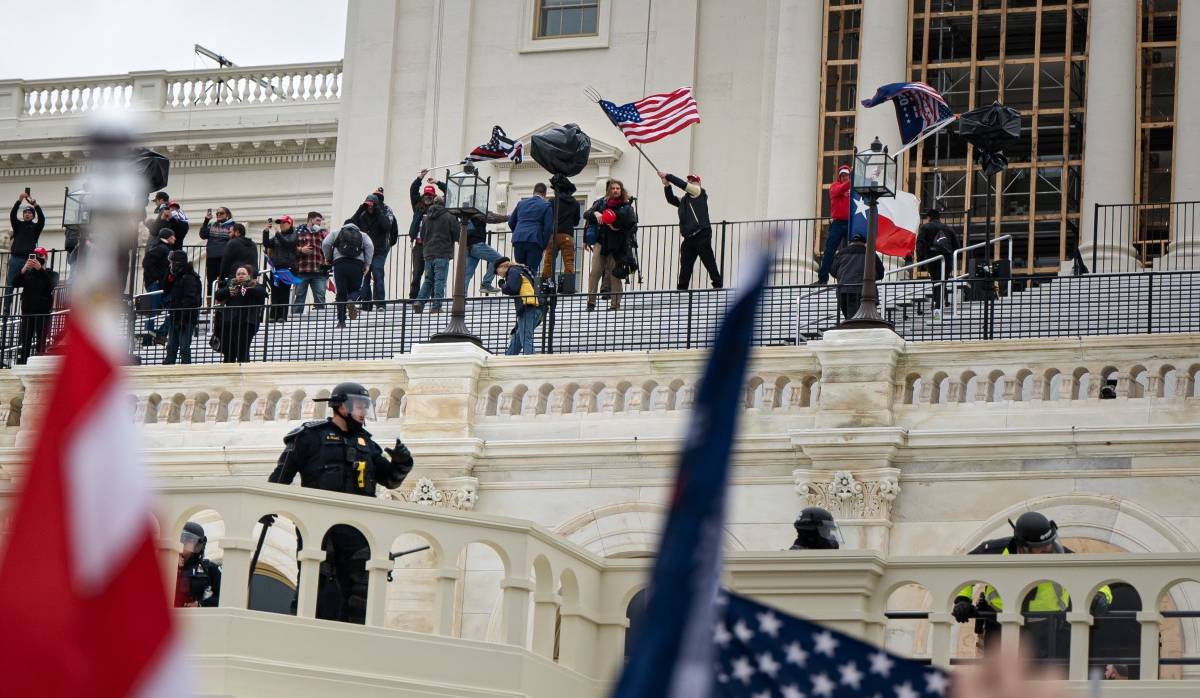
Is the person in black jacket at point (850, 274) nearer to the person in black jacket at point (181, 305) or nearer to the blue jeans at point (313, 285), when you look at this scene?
the blue jeans at point (313, 285)

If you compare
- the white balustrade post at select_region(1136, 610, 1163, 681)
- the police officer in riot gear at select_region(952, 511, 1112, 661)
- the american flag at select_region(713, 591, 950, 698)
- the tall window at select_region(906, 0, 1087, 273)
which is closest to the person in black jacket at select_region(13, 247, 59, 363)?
the police officer in riot gear at select_region(952, 511, 1112, 661)

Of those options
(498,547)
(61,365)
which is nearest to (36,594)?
(61,365)

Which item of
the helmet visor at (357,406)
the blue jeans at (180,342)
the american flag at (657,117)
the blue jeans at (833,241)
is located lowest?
the helmet visor at (357,406)

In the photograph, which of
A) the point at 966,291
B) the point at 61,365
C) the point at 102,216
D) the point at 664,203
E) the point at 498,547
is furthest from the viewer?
the point at 664,203

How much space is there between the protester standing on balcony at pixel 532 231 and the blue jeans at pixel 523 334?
135 inches

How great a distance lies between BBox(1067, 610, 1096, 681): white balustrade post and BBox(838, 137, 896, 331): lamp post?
342 inches

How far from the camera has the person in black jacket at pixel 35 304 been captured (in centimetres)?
2688

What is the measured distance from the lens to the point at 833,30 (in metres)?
40.5

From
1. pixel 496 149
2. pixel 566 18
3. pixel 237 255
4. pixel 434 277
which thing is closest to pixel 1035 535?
pixel 434 277

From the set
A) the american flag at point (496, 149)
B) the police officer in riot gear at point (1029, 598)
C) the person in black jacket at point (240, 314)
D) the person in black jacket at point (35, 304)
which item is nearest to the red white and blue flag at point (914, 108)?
the american flag at point (496, 149)

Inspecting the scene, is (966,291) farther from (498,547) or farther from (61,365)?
(61,365)

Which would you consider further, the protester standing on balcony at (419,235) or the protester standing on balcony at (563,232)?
the protester standing on balcony at (419,235)

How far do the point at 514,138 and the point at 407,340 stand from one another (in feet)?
52.8

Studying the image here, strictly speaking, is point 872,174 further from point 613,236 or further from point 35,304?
point 35,304
